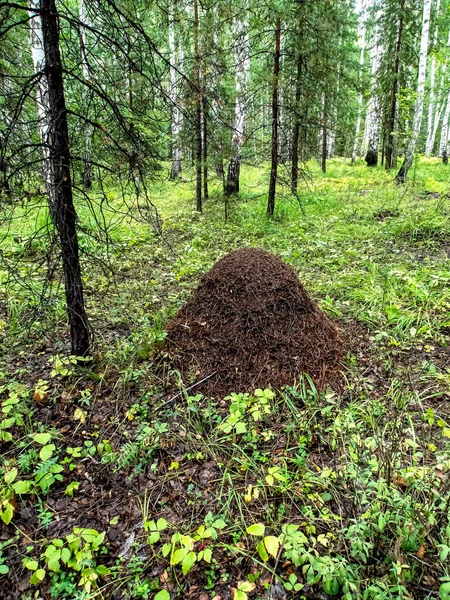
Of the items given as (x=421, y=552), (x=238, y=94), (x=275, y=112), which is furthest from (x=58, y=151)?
(x=238, y=94)

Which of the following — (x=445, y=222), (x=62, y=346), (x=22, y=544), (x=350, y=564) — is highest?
(x=445, y=222)

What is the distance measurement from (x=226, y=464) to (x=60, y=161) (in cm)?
290

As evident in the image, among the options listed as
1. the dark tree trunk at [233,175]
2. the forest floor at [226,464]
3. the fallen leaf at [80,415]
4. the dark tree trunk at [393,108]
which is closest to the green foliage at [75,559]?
the forest floor at [226,464]

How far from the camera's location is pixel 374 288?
189 inches

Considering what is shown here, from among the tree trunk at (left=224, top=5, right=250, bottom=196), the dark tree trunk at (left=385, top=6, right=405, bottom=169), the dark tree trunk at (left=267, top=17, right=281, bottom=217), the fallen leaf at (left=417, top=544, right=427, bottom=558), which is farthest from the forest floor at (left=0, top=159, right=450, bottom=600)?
the dark tree trunk at (left=385, top=6, right=405, bottom=169)

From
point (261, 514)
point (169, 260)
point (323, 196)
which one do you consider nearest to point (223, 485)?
point (261, 514)

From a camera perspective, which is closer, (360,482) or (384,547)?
(384,547)

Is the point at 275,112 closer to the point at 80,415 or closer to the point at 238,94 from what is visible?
the point at 238,94

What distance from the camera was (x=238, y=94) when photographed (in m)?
8.97

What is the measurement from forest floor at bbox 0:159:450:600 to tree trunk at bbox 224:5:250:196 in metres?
5.83

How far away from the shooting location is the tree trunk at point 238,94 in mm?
9078

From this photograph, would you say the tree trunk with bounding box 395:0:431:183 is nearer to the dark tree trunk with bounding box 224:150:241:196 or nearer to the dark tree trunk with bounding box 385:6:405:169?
the dark tree trunk with bounding box 385:6:405:169

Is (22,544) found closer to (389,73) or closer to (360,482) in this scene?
(360,482)

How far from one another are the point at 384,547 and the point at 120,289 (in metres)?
4.72
